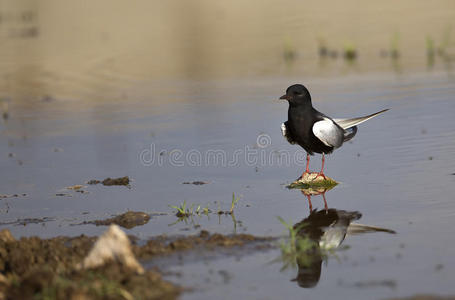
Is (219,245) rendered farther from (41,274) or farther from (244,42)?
(244,42)

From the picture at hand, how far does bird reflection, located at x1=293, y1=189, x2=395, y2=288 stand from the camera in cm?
503

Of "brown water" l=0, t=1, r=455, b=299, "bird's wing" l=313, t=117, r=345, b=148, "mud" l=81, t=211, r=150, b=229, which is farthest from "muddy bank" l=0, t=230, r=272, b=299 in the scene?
"bird's wing" l=313, t=117, r=345, b=148

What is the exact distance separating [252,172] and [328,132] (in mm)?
1158

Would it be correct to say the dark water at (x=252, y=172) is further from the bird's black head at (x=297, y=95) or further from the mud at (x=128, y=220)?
the bird's black head at (x=297, y=95)

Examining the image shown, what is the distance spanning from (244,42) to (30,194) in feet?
44.9

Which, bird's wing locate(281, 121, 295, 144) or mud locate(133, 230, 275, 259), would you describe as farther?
bird's wing locate(281, 121, 295, 144)

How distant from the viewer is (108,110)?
12961mm

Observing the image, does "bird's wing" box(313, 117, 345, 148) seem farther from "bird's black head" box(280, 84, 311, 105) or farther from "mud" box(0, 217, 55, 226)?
"mud" box(0, 217, 55, 226)

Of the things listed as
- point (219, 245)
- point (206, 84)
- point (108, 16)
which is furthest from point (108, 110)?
A: point (108, 16)

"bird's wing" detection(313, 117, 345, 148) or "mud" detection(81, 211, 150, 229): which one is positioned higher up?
"bird's wing" detection(313, 117, 345, 148)

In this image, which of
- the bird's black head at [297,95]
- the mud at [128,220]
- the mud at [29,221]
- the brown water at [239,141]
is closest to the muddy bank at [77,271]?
the brown water at [239,141]

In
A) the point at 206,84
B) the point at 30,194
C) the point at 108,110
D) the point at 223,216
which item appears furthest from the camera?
the point at 206,84

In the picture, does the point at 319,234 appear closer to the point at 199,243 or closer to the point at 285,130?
the point at 199,243

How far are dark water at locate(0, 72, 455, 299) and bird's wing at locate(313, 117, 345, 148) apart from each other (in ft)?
1.40
